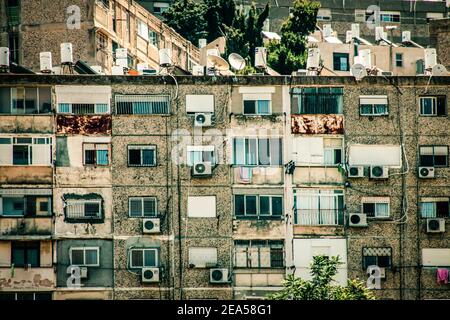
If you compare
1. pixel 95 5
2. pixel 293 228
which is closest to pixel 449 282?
pixel 293 228

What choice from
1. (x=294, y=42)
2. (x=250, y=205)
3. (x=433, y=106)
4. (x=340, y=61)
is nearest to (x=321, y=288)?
(x=250, y=205)

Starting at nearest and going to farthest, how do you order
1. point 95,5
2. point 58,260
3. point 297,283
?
point 297,283 < point 58,260 < point 95,5

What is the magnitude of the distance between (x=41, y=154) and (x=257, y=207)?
777 cm

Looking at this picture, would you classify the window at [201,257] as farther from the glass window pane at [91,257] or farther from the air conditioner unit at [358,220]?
the air conditioner unit at [358,220]

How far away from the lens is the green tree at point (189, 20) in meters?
74.2

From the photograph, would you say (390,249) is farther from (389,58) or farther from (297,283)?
(389,58)

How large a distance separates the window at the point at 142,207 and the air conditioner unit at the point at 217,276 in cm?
288

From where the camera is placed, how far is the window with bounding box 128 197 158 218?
141ft

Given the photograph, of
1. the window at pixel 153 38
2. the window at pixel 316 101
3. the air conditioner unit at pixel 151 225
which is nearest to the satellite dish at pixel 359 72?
the window at pixel 316 101

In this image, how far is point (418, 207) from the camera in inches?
1734

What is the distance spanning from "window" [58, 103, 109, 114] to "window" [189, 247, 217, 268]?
5.96 m

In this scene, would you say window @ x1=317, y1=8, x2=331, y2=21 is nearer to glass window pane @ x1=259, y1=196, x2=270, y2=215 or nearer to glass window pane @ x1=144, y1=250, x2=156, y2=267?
glass window pane @ x1=259, y1=196, x2=270, y2=215

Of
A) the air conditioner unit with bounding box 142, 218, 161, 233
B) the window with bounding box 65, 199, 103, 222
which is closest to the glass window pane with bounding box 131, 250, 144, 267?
the air conditioner unit with bounding box 142, 218, 161, 233

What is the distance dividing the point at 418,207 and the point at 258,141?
6.13 m
